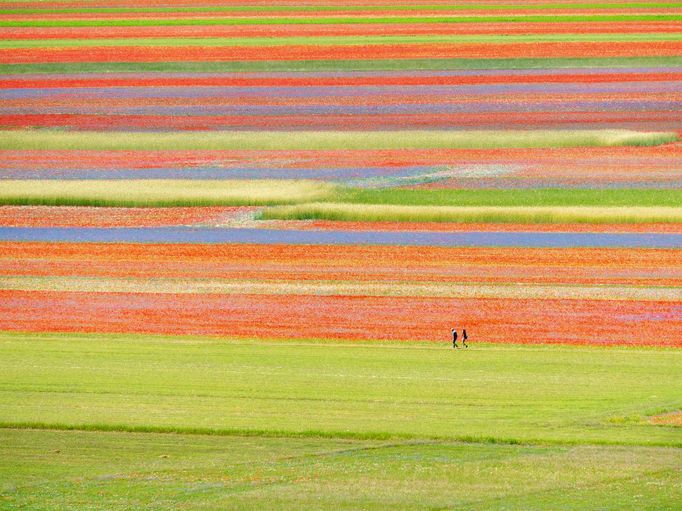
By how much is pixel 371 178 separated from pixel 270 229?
5959mm

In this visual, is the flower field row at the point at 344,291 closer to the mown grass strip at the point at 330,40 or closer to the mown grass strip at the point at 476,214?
the mown grass strip at the point at 476,214

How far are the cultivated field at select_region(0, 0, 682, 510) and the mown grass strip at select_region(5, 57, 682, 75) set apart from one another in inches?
7.0

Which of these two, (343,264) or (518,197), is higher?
(518,197)

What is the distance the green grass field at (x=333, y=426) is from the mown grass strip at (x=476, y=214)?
1074cm

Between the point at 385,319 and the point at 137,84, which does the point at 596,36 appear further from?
the point at 385,319

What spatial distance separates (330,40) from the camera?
62.1 metres

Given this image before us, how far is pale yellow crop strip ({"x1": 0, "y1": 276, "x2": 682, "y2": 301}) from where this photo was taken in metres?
30.0

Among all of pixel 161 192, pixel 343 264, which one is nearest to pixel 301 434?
pixel 343 264

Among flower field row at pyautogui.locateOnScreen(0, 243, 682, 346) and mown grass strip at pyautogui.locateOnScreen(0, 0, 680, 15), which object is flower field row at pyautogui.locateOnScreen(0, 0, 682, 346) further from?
mown grass strip at pyautogui.locateOnScreen(0, 0, 680, 15)

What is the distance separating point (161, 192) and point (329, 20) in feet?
97.0

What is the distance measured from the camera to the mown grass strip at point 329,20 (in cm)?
6575

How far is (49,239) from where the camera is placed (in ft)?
119

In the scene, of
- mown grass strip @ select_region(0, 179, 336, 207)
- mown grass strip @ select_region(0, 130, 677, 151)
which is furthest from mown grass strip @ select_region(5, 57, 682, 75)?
mown grass strip @ select_region(0, 179, 336, 207)

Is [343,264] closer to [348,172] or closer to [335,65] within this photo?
[348,172]
